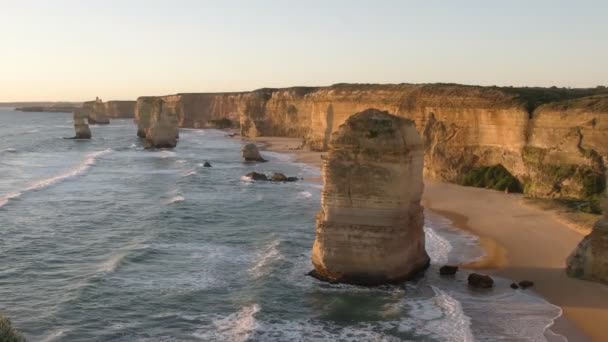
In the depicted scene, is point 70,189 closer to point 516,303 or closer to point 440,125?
point 440,125

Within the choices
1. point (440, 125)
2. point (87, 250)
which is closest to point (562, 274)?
point (87, 250)

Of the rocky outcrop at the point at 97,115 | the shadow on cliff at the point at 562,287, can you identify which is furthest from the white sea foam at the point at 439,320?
the rocky outcrop at the point at 97,115

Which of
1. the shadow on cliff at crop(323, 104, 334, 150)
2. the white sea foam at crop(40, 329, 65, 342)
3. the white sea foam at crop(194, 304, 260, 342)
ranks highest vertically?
the shadow on cliff at crop(323, 104, 334, 150)

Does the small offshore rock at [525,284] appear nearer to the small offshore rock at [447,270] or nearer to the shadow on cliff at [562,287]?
the shadow on cliff at [562,287]

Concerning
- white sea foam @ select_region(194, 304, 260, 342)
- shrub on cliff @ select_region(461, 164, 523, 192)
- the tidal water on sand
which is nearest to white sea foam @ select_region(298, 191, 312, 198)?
the tidal water on sand

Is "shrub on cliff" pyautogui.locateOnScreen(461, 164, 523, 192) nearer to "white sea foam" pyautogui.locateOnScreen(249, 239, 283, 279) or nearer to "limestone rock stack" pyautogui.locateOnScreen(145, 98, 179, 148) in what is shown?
"white sea foam" pyautogui.locateOnScreen(249, 239, 283, 279)

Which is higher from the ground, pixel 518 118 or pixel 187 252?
pixel 518 118
